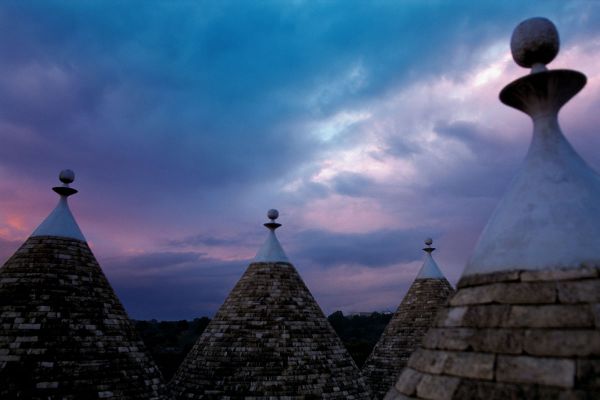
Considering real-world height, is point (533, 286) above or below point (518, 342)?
above

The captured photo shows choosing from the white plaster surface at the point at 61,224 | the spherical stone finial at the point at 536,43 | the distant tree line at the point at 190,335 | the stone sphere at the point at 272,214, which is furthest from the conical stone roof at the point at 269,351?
the distant tree line at the point at 190,335

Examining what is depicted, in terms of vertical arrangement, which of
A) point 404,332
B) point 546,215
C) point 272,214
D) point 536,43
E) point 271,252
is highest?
point 272,214

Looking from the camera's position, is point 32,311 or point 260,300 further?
point 260,300

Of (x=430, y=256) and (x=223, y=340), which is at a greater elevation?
(x=430, y=256)

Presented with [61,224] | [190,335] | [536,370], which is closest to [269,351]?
[61,224]

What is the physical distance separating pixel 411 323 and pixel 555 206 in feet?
41.6

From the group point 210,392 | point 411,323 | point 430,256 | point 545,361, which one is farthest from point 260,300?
point 545,361

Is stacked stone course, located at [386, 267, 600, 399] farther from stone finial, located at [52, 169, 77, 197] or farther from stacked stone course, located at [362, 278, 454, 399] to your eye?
stacked stone course, located at [362, 278, 454, 399]

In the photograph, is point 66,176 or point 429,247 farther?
point 429,247

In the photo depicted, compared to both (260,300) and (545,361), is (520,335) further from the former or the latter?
(260,300)

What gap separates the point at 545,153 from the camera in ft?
13.5

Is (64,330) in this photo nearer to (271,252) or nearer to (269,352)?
(269,352)

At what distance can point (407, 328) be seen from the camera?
1561cm

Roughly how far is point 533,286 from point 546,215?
634 mm
